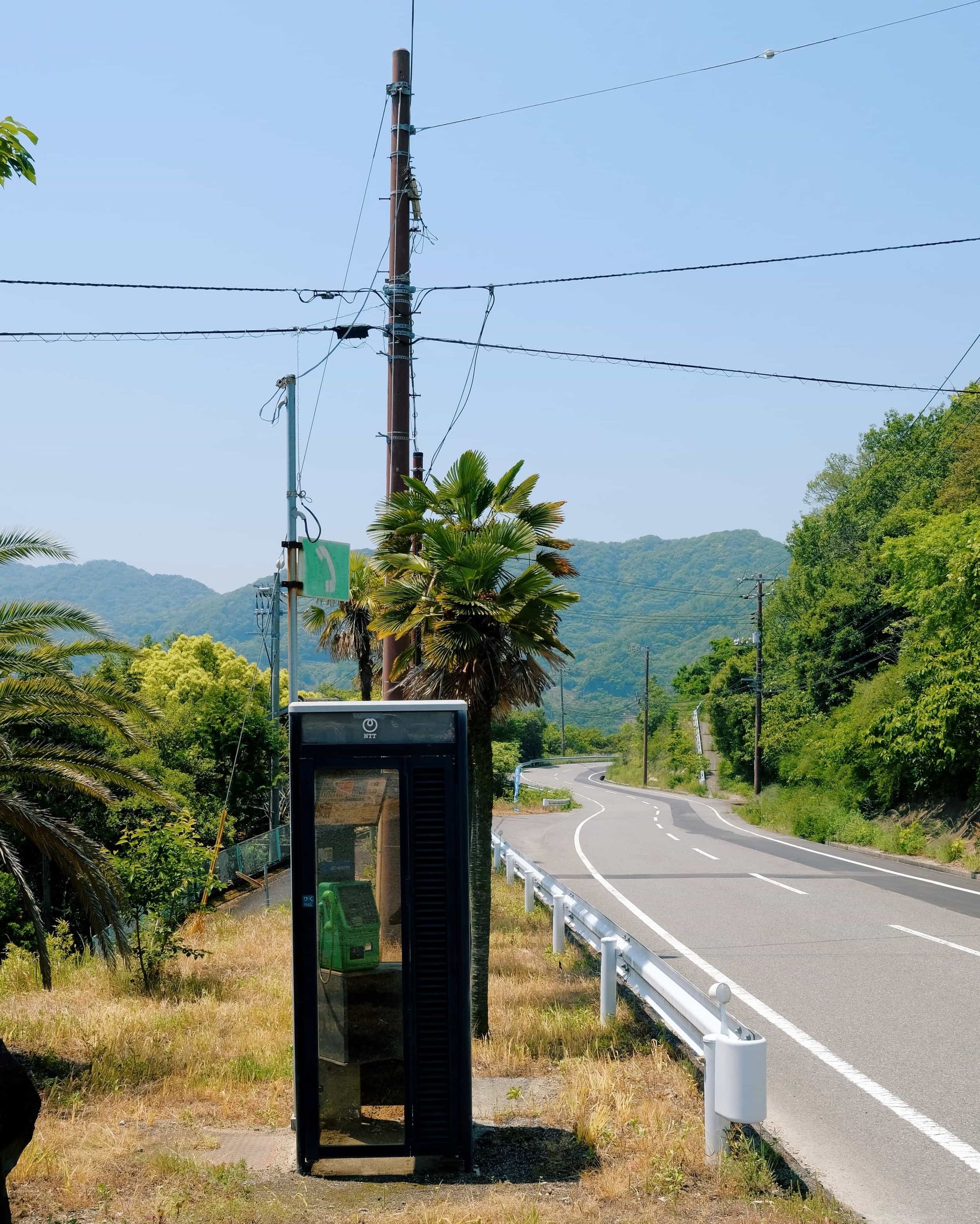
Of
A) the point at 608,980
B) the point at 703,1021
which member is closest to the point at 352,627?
the point at 608,980

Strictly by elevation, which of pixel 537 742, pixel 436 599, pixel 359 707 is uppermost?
pixel 436 599

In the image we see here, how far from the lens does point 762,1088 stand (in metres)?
6.23

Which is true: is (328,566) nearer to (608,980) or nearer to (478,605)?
(478,605)

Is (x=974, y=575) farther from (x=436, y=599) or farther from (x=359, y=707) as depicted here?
(x=359, y=707)

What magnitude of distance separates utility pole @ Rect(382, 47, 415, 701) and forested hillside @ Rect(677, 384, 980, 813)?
16.3 metres

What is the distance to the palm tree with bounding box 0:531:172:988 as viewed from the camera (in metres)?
10.2

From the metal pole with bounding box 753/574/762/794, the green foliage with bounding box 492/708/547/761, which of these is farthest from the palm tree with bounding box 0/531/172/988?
the green foliage with bounding box 492/708/547/761

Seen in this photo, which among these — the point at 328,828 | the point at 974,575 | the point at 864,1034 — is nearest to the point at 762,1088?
the point at 328,828

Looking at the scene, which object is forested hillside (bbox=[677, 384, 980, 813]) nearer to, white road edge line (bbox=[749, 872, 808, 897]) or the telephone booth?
white road edge line (bbox=[749, 872, 808, 897])

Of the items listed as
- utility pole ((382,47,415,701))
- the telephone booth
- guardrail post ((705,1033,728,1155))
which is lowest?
guardrail post ((705,1033,728,1155))

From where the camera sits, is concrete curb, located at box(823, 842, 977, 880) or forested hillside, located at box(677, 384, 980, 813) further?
forested hillside, located at box(677, 384, 980, 813)

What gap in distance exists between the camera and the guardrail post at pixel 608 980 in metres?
9.80

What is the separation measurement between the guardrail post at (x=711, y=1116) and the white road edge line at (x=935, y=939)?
8.51 m

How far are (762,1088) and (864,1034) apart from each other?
4.15 metres
